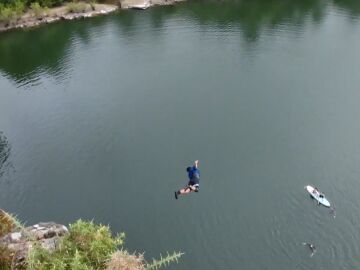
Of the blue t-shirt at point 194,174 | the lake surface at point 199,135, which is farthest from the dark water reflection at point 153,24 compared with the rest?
the blue t-shirt at point 194,174

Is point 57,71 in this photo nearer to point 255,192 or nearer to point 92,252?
point 255,192

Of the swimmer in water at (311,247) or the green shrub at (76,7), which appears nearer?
the swimmer in water at (311,247)

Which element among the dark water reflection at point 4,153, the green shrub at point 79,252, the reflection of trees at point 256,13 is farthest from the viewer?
the reflection of trees at point 256,13

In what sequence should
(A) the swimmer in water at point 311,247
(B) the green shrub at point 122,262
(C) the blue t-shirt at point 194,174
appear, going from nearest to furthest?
(B) the green shrub at point 122,262, (C) the blue t-shirt at point 194,174, (A) the swimmer in water at point 311,247

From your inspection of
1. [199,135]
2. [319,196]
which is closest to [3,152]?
[199,135]

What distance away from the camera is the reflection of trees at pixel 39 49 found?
75312 mm

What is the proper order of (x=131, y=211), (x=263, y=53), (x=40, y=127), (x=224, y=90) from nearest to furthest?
(x=131, y=211)
(x=40, y=127)
(x=224, y=90)
(x=263, y=53)

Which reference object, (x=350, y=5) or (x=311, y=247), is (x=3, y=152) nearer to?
(x=311, y=247)

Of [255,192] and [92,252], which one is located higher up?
[92,252]

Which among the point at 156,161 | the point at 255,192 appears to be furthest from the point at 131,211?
the point at 255,192

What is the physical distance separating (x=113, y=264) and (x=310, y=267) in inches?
855

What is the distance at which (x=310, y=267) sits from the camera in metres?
33.7

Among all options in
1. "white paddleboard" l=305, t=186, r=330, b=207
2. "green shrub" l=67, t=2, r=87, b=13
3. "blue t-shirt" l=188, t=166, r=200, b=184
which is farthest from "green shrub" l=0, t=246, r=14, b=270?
"green shrub" l=67, t=2, r=87, b=13

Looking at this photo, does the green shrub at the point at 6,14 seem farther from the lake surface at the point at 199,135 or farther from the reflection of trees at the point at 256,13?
the reflection of trees at the point at 256,13
